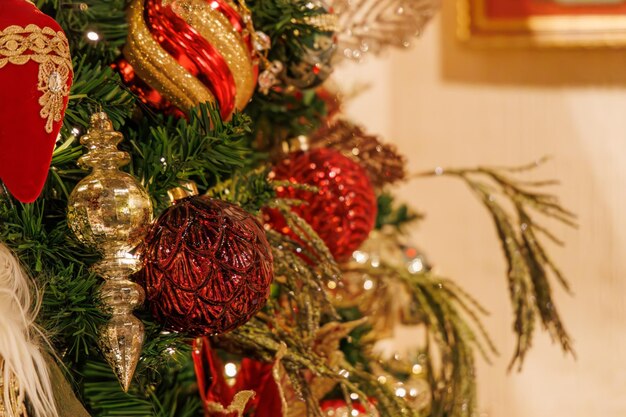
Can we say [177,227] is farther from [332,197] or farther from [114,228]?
[332,197]

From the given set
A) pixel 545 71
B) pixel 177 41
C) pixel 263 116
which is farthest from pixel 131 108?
pixel 545 71

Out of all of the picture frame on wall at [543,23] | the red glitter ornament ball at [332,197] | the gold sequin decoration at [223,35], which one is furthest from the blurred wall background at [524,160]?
the gold sequin decoration at [223,35]

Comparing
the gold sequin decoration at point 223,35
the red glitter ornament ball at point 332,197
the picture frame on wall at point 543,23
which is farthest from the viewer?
the picture frame on wall at point 543,23

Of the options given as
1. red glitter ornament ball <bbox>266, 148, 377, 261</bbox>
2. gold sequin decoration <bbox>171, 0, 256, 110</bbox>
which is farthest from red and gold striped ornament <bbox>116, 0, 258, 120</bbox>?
red glitter ornament ball <bbox>266, 148, 377, 261</bbox>

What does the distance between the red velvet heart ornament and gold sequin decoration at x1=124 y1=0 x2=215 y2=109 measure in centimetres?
9

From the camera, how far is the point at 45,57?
0.34 metres

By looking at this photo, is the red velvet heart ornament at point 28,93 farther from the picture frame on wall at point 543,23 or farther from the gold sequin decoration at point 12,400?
the picture frame on wall at point 543,23

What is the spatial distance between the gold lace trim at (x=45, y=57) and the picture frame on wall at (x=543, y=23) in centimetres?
97

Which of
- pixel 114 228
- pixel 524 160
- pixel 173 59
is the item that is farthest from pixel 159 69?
pixel 524 160

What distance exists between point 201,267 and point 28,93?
113mm

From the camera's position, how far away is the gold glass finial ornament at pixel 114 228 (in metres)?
0.36

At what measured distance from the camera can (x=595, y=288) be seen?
3.95ft

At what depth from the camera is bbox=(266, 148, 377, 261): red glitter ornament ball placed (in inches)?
21.3

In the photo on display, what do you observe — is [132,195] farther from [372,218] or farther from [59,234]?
[372,218]
